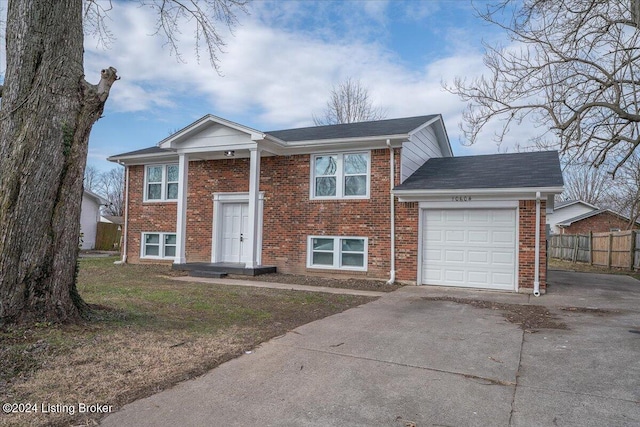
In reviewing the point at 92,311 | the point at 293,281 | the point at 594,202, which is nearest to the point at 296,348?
the point at 92,311

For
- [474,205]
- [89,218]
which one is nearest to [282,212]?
[474,205]

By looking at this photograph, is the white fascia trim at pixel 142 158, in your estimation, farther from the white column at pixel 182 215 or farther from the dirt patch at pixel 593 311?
the dirt patch at pixel 593 311

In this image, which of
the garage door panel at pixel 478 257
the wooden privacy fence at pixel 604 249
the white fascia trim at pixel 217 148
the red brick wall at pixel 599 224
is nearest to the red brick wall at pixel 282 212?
the white fascia trim at pixel 217 148

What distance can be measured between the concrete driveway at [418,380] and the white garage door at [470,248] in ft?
12.7

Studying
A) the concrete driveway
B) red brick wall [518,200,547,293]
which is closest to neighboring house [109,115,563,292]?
red brick wall [518,200,547,293]

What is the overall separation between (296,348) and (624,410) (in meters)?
3.39

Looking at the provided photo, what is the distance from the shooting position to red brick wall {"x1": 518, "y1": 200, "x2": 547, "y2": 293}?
1081cm

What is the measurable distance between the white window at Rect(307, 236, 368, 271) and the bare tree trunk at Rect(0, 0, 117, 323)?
811 centimetres

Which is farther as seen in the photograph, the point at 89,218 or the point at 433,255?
the point at 89,218

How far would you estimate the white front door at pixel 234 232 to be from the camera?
14.9 meters

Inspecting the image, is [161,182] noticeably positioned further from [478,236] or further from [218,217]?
[478,236]

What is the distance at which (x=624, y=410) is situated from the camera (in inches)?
148

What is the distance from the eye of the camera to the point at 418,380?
176 inches

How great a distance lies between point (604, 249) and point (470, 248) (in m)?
14.3
